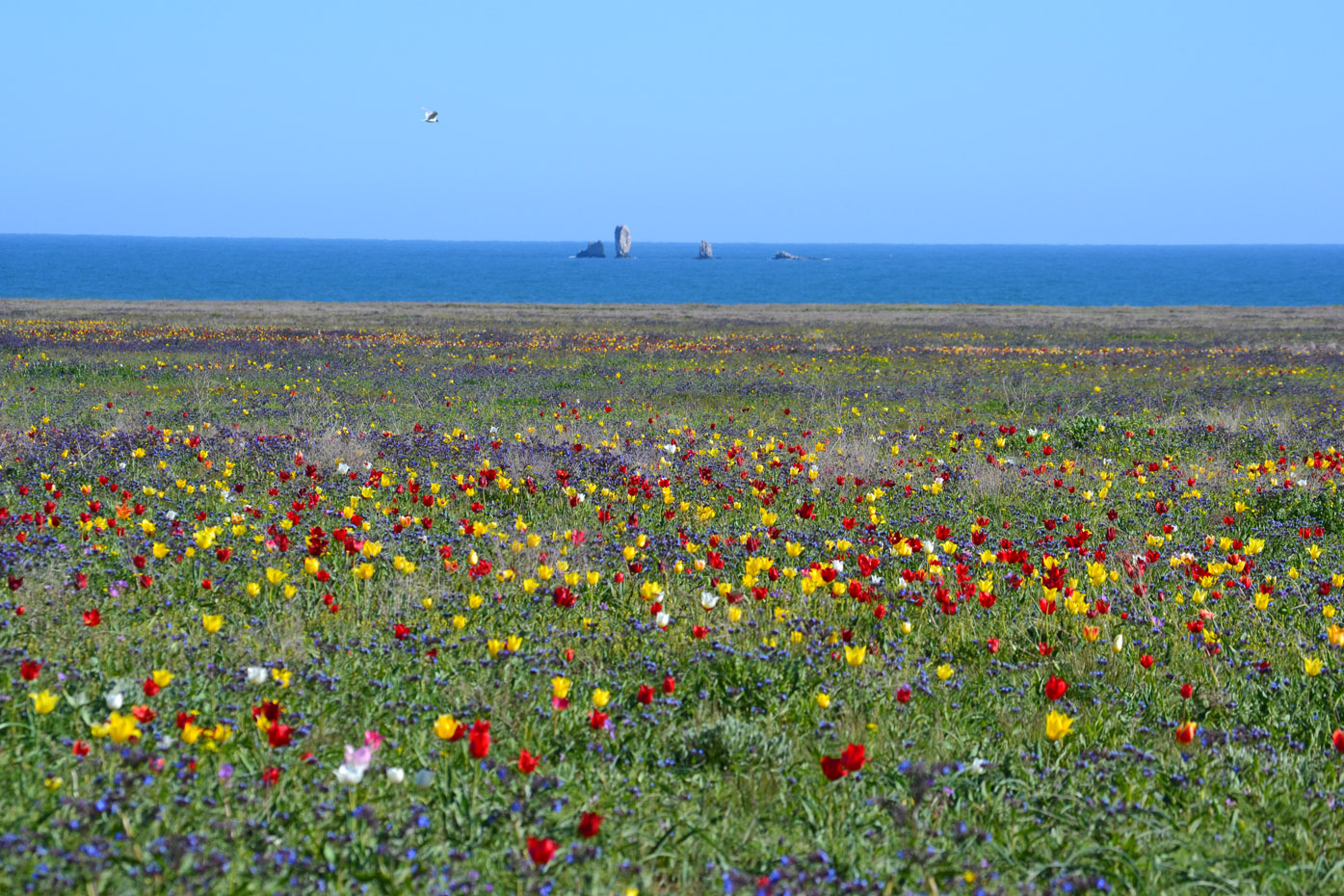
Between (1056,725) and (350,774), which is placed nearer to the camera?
(350,774)

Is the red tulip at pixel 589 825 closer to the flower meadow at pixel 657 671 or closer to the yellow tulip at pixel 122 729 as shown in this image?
the flower meadow at pixel 657 671

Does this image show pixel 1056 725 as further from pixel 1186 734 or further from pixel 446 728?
pixel 446 728

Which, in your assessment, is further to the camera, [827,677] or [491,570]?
[491,570]

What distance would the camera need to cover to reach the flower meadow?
273 cm

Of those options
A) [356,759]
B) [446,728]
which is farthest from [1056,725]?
[356,759]

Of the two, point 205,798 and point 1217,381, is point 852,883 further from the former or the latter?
point 1217,381

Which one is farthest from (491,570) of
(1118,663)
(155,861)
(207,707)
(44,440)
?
(44,440)

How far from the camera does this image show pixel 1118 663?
4.41 metres

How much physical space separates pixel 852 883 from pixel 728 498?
512 cm

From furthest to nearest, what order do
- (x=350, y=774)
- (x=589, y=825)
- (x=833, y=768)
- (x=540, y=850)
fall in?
(x=833, y=768) < (x=350, y=774) < (x=589, y=825) < (x=540, y=850)

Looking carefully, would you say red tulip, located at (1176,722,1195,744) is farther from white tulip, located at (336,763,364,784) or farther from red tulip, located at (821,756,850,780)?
white tulip, located at (336,763,364,784)

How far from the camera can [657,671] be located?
4215mm

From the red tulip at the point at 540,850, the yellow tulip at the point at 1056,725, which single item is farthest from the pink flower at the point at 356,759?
the yellow tulip at the point at 1056,725

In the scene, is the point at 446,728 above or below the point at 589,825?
above
